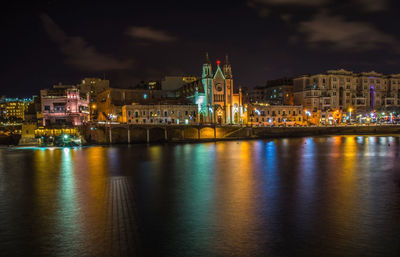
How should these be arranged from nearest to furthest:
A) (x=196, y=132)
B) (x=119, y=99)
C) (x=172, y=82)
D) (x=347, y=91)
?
(x=196, y=132)
(x=119, y=99)
(x=172, y=82)
(x=347, y=91)

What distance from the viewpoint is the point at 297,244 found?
1625 centimetres

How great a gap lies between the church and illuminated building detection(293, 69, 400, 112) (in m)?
30.9

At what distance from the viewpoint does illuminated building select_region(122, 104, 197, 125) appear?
9362 centimetres

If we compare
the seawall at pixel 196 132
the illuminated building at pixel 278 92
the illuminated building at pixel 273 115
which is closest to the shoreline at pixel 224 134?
the seawall at pixel 196 132

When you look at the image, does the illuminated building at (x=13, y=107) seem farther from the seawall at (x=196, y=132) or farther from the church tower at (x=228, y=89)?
the church tower at (x=228, y=89)

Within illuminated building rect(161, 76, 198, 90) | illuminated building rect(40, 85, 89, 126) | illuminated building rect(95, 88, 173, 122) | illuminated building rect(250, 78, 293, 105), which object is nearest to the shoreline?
illuminated building rect(40, 85, 89, 126)

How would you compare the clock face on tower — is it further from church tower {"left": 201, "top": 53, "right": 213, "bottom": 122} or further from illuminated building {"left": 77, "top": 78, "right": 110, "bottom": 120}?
illuminated building {"left": 77, "top": 78, "right": 110, "bottom": 120}

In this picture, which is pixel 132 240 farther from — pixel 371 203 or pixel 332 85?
pixel 332 85

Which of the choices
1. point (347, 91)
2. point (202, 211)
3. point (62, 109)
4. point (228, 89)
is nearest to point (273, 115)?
point (228, 89)

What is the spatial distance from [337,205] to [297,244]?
8.63m

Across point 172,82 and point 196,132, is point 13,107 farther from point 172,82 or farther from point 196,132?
point 196,132

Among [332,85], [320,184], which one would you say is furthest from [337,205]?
[332,85]

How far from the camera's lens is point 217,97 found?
10731 centimetres

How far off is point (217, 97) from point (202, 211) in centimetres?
8668
